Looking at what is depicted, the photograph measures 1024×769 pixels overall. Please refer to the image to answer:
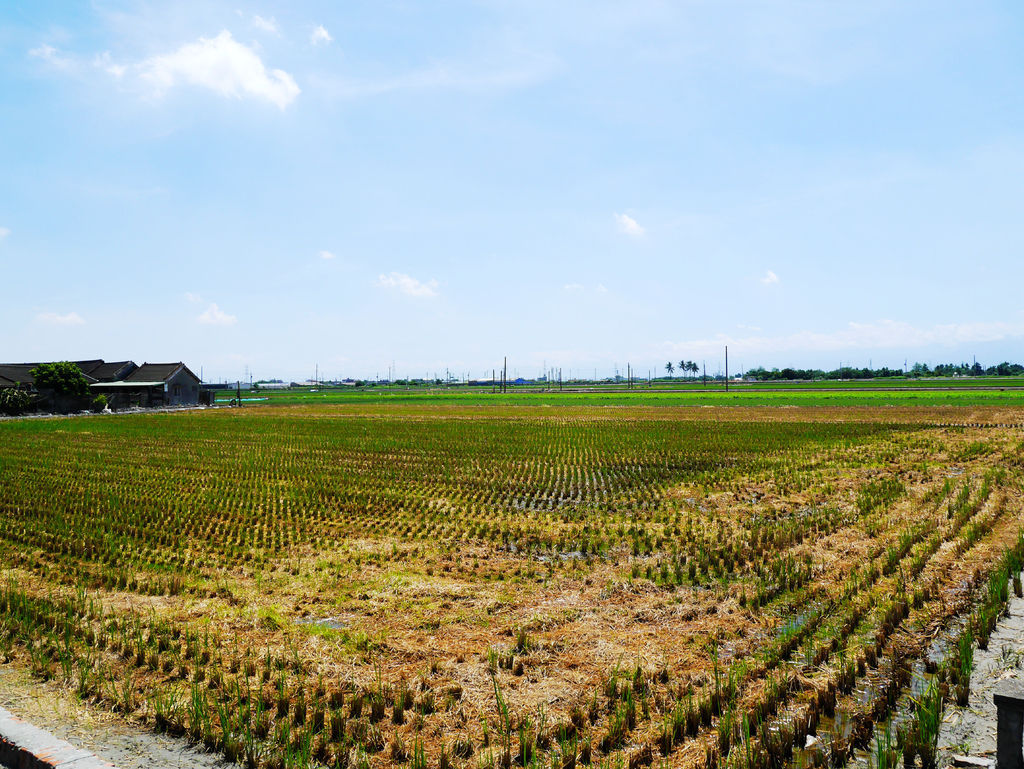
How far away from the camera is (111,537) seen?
32.9 feet

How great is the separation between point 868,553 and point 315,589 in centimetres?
765

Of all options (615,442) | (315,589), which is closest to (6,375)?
(615,442)

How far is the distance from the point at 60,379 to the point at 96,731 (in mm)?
52059

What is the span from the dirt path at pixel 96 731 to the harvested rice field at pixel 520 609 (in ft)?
0.43

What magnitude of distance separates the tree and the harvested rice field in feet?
122

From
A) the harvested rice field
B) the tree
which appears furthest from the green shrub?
the harvested rice field

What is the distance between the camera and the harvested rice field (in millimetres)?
4422

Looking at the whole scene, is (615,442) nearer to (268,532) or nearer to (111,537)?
(268,532)

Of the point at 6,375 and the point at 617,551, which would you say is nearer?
the point at 617,551

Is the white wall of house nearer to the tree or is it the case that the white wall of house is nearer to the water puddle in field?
the tree

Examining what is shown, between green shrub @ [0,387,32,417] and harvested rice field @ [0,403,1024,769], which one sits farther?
green shrub @ [0,387,32,417]

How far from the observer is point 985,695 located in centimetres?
469

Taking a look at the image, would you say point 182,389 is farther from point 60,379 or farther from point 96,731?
point 96,731

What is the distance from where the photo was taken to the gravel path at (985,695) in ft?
13.4
